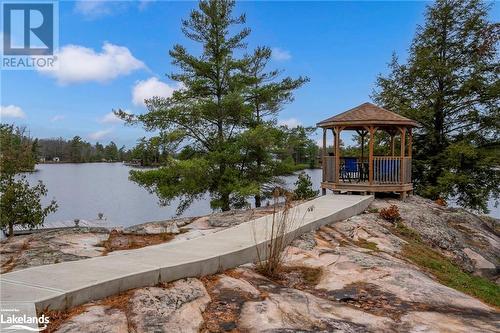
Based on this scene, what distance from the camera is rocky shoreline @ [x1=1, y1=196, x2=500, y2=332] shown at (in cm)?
330

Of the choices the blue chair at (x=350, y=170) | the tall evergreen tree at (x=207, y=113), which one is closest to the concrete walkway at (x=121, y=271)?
the blue chair at (x=350, y=170)

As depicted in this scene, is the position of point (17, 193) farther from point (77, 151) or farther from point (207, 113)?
point (77, 151)

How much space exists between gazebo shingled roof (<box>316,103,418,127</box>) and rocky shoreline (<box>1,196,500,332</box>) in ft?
14.2

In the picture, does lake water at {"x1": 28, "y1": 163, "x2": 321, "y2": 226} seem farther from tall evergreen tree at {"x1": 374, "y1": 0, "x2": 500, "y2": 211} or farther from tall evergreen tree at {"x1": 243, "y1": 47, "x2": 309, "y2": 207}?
tall evergreen tree at {"x1": 374, "y1": 0, "x2": 500, "y2": 211}

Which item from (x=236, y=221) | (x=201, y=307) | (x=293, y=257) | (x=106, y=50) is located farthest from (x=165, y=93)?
(x=201, y=307)

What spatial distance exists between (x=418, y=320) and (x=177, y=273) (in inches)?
91.9

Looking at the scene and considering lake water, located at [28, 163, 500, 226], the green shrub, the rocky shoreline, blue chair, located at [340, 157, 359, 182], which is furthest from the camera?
lake water, located at [28, 163, 500, 226]

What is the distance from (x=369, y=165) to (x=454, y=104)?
26.1ft

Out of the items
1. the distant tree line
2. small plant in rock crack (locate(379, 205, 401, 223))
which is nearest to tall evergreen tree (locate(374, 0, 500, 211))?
small plant in rock crack (locate(379, 205, 401, 223))

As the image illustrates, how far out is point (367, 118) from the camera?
1152 centimetres

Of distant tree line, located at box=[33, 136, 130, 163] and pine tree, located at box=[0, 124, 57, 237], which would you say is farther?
distant tree line, located at box=[33, 136, 130, 163]

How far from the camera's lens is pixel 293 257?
18.4ft

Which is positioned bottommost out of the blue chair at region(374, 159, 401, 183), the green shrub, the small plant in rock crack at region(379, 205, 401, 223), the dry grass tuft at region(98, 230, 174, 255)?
the dry grass tuft at region(98, 230, 174, 255)

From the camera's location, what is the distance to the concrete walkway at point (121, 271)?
10.5ft
